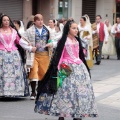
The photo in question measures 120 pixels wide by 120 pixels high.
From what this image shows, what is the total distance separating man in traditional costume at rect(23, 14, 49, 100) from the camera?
11.4 m

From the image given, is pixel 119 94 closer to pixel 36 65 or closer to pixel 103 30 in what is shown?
pixel 36 65

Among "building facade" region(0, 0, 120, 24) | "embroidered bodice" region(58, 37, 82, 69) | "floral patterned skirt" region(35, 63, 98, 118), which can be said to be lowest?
"floral patterned skirt" region(35, 63, 98, 118)

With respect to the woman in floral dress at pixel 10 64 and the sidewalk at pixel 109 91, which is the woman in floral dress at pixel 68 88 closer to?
the sidewalk at pixel 109 91

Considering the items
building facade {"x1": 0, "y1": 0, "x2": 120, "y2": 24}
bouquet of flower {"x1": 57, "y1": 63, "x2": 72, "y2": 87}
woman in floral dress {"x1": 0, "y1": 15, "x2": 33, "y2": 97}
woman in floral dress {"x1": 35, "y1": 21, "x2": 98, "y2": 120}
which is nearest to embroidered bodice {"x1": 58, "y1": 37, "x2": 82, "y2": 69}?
woman in floral dress {"x1": 35, "y1": 21, "x2": 98, "y2": 120}

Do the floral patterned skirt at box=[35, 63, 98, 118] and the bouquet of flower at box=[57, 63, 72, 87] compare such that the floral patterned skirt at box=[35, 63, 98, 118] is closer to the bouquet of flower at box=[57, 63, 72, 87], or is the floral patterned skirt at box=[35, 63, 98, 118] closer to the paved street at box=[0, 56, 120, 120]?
the bouquet of flower at box=[57, 63, 72, 87]

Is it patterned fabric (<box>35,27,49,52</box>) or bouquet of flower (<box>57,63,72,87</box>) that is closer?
bouquet of flower (<box>57,63,72,87</box>)

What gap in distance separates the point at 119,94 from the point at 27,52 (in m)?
2.34

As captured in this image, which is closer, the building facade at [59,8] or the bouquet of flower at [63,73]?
the bouquet of flower at [63,73]

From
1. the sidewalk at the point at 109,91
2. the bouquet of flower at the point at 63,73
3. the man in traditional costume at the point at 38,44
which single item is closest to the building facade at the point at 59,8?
the sidewalk at the point at 109,91

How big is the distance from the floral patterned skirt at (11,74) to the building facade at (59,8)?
15146 mm

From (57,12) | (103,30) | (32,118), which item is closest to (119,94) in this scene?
(32,118)

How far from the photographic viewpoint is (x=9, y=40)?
11266mm

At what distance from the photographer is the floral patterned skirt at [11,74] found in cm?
1130

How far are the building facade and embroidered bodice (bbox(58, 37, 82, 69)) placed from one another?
57.6 ft
